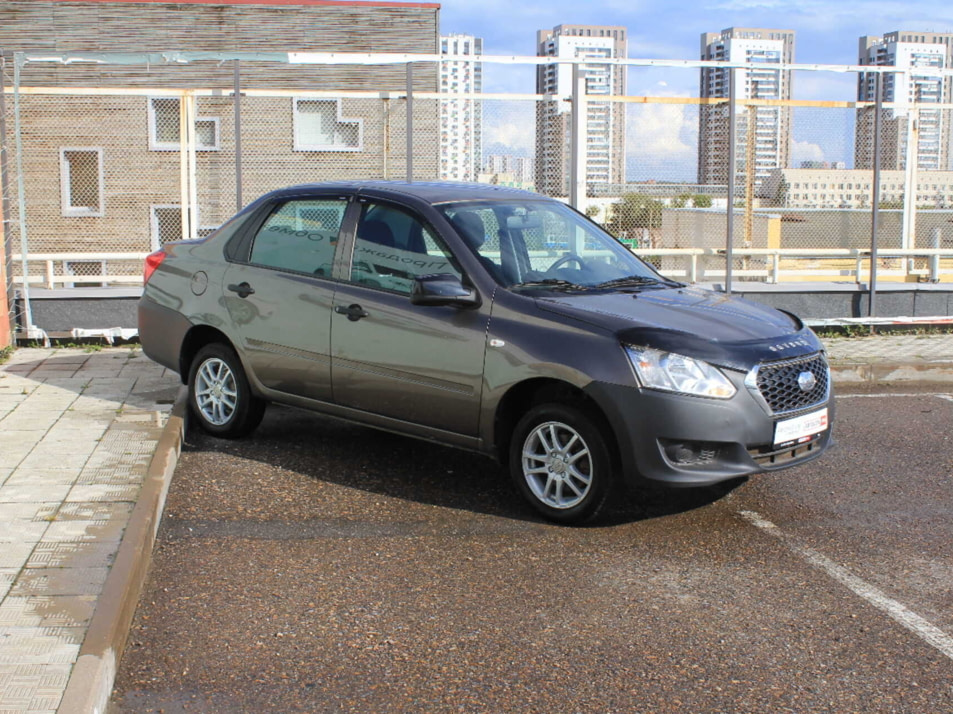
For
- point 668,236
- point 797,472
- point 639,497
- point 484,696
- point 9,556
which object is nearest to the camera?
point 484,696

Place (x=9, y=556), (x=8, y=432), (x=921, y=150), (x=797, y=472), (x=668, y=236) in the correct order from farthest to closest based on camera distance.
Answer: (x=921, y=150) < (x=668, y=236) < (x=8, y=432) < (x=797, y=472) < (x=9, y=556)

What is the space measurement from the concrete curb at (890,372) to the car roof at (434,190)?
14.6ft

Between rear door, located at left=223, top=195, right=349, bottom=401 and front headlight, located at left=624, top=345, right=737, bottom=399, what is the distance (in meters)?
2.10

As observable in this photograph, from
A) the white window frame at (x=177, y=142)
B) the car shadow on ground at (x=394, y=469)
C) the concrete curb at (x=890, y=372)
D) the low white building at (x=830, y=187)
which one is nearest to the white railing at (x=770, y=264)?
the low white building at (x=830, y=187)

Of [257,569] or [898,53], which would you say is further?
[898,53]

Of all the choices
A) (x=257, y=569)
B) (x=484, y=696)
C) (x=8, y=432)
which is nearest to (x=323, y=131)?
(x=8, y=432)

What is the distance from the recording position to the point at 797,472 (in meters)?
6.73

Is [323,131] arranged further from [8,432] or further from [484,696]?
[484,696]

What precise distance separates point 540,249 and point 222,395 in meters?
2.41

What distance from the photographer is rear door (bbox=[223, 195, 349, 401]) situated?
6668 mm

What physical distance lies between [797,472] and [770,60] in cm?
830

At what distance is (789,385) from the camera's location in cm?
556

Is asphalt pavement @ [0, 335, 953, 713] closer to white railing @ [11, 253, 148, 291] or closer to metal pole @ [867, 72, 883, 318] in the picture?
white railing @ [11, 253, 148, 291]

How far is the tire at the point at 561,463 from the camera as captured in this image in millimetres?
5441
